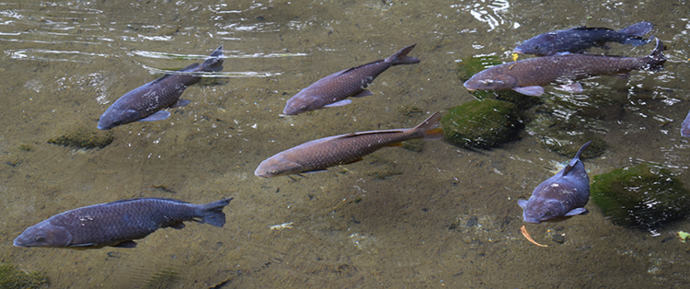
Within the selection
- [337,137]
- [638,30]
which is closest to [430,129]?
[337,137]

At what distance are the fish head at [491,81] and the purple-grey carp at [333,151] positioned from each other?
0.93m

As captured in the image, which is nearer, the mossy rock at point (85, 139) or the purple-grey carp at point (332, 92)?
the purple-grey carp at point (332, 92)

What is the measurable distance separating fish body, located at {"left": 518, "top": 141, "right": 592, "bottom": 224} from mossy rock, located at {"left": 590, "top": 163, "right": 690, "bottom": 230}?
0.42m

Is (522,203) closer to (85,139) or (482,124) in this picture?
(482,124)

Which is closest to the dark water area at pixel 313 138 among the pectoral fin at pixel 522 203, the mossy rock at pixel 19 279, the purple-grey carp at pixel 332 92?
the mossy rock at pixel 19 279

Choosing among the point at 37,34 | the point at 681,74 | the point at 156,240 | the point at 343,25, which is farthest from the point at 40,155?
the point at 681,74

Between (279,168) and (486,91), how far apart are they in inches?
100

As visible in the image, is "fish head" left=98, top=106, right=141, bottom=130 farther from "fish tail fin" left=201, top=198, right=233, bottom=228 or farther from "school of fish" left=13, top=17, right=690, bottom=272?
"fish tail fin" left=201, top=198, right=233, bottom=228

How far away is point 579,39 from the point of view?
4410 mm

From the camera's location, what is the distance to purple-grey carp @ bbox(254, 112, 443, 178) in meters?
3.39

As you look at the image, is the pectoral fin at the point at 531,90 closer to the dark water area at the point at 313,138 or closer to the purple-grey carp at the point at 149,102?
the dark water area at the point at 313,138

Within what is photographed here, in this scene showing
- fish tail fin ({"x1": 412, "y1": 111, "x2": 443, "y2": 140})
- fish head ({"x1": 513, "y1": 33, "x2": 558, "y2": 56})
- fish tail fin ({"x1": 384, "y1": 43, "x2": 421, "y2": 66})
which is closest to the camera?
fish tail fin ({"x1": 412, "y1": 111, "x2": 443, "y2": 140})

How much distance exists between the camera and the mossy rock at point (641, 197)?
3.38 metres

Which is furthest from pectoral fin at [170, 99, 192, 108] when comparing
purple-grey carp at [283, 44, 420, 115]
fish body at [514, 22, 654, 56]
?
fish body at [514, 22, 654, 56]
